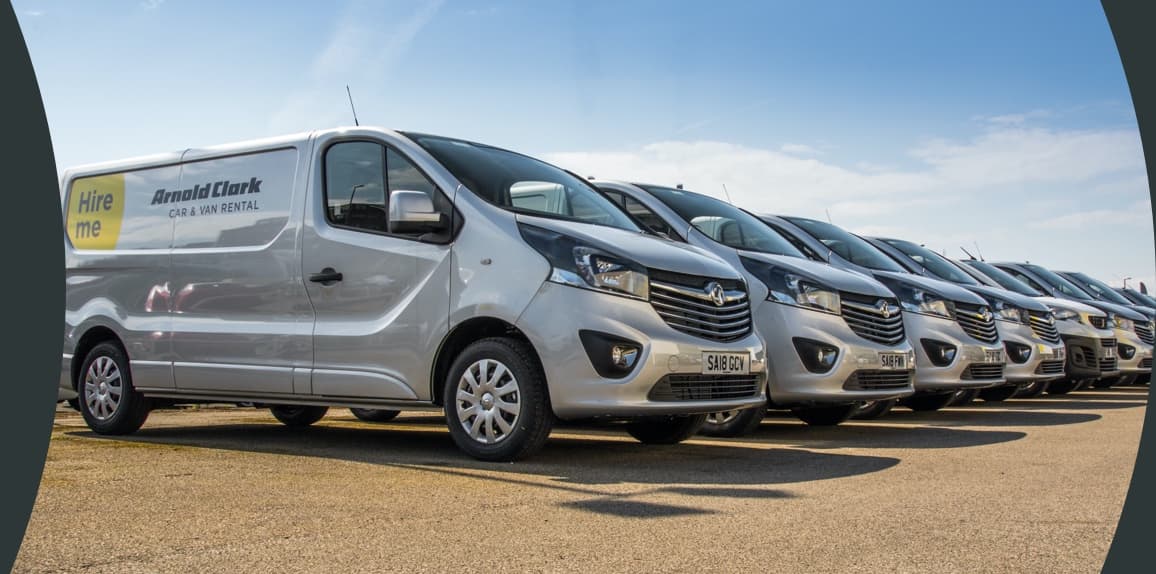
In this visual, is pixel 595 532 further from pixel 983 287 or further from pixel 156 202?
pixel 983 287

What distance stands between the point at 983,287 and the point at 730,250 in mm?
5139

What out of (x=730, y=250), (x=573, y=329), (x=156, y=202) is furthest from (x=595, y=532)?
(x=156, y=202)

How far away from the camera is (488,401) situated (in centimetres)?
646

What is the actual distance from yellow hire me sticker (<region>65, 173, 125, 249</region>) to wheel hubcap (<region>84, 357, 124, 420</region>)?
0.96 m

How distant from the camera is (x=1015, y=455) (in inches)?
284

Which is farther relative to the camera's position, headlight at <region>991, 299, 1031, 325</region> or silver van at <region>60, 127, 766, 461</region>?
headlight at <region>991, 299, 1031, 325</region>

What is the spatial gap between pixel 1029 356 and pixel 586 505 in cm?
866

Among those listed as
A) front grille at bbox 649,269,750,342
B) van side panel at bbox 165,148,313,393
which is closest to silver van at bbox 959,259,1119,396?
front grille at bbox 649,269,750,342

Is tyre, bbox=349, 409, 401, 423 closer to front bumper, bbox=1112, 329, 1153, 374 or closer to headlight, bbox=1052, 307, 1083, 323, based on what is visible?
headlight, bbox=1052, 307, 1083, 323

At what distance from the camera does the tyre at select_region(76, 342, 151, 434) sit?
8578mm

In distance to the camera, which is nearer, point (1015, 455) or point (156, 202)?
point (1015, 455)

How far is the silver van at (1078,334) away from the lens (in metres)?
14.2

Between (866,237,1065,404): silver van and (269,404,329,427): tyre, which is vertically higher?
(866,237,1065,404): silver van

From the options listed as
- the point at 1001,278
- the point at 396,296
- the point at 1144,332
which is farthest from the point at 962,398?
the point at 396,296
